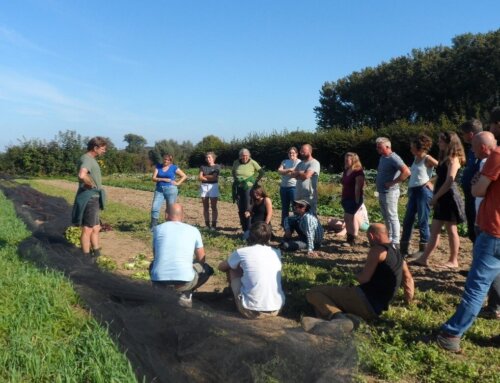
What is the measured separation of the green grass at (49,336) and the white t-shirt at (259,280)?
1314mm

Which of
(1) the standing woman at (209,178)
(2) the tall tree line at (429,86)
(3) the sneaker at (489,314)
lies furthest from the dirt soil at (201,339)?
(2) the tall tree line at (429,86)

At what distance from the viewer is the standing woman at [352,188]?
22.8ft

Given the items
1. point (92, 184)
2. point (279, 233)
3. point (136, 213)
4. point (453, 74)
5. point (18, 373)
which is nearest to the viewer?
point (18, 373)

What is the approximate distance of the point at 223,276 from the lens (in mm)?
5840

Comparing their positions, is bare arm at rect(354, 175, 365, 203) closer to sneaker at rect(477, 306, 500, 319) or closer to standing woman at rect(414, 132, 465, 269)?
standing woman at rect(414, 132, 465, 269)

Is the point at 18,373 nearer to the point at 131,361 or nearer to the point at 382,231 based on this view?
the point at 131,361

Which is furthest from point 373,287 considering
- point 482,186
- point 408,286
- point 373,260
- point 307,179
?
point 307,179

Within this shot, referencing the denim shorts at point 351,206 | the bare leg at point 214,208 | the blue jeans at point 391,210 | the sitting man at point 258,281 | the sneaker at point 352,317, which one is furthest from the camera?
the bare leg at point 214,208

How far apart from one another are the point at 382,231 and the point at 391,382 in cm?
136

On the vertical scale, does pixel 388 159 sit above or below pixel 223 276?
above

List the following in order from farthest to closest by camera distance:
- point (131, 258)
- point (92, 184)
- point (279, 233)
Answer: point (279, 233) → point (131, 258) → point (92, 184)

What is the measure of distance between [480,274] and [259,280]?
5.91 feet

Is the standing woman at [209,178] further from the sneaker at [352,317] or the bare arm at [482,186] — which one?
the bare arm at [482,186]

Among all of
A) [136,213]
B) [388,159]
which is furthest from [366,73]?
[388,159]
